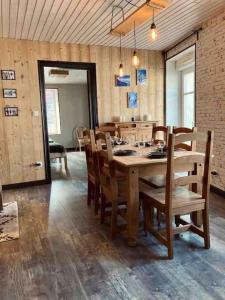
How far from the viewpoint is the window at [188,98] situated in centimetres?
536

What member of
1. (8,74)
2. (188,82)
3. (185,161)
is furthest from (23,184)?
(188,82)

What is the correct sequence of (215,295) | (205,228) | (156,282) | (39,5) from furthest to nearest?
(39,5) → (205,228) → (156,282) → (215,295)

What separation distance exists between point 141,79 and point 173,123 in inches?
49.2

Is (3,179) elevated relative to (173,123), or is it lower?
lower

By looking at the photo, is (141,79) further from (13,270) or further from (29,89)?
(13,270)

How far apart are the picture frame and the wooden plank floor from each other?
3.00m

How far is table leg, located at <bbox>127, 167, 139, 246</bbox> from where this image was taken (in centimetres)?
236

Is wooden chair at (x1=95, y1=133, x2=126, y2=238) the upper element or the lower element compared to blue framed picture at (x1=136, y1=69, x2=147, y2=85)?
lower

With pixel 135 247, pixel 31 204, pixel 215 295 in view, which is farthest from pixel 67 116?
pixel 215 295

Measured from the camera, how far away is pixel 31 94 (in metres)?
4.58

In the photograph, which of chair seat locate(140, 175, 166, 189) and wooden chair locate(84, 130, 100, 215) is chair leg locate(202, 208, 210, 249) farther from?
wooden chair locate(84, 130, 100, 215)

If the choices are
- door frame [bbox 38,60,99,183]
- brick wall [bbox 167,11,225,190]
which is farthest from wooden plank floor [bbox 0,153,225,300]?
door frame [bbox 38,60,99,183]

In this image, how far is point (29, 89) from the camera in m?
4.56

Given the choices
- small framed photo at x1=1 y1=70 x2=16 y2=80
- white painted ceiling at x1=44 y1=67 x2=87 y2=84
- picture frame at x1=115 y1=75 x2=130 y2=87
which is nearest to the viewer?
small framed photo at x1=1 y1=70 x2=16 y2=80
